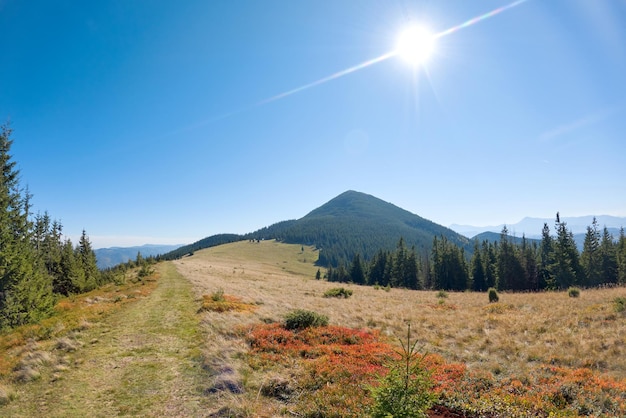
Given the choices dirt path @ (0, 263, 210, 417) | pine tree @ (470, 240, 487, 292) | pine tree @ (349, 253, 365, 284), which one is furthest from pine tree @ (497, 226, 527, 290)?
dirt path @ (0, 263, 210, 417)

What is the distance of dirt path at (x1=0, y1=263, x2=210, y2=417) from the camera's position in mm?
7945

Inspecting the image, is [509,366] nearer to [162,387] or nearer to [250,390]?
[250,390]

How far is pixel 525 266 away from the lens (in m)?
66.6

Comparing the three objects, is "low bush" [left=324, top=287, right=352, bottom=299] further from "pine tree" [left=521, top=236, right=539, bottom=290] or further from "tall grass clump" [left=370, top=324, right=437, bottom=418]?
"pine tree" [left=521, top=236, right=539, bottom=290]

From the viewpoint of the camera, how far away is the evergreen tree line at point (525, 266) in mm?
56938

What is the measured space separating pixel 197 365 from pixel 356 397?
253 inches

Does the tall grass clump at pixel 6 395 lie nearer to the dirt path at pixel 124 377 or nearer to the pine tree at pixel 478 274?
the dirt path at pixel 124 377

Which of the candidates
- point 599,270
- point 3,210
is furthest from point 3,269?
point 599,270

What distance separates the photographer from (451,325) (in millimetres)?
17703

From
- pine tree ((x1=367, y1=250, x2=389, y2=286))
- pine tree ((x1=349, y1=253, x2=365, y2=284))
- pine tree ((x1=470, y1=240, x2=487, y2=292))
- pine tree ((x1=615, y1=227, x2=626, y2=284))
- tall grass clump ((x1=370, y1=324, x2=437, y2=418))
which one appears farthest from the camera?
pine tree ((x1=349, y1=253, x2=365, y2=284))

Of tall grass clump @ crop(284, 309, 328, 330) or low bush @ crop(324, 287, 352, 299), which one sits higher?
tall grass clump @ crop(284, 309, 328, 330)

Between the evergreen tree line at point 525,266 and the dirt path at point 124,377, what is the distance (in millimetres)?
69040

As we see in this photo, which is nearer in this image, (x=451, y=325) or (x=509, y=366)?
(x=509, y=366)

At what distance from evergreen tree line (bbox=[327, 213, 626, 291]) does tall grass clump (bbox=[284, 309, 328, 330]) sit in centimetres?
6152
